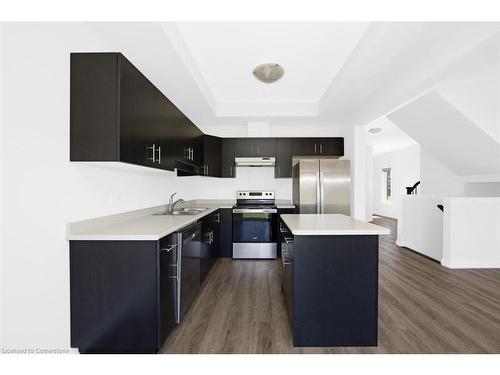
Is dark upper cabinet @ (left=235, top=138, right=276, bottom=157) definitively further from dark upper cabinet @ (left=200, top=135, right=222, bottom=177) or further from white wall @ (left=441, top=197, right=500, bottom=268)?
white wall @ (left=441, top=197, right=500, bottom=268)

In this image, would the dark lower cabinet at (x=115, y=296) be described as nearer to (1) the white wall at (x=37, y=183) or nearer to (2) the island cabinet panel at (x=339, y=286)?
(1) the white wall at (x=37, y=183)

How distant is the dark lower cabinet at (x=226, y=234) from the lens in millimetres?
3922

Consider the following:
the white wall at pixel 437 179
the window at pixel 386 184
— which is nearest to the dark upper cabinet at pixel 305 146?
the white wall at pixel 437 179

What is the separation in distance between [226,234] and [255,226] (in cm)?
53

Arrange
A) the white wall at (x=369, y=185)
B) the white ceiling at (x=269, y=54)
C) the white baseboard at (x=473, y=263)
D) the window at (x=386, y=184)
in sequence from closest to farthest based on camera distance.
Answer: the white ceiling at (x=269, y=54)
the white baseboard at (x=473, y=263)
the white wall at (x=369, y=185)
the window at (x=386, y=184)

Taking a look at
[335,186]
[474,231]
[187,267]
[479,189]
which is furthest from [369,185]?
[187,267]

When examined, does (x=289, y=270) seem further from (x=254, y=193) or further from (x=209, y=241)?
(x=254, y=193)

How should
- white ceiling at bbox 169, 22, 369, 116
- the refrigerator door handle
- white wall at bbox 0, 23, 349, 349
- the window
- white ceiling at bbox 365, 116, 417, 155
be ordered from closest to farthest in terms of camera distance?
white wall at bbox 0, 23, 349, 349 → white ceiling at bbox 169, 22, 369, 116 → the refrigerator door handle → white ceiling at bbox 365, 116, 417, 155 → the window

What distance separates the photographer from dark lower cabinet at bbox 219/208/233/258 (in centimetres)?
392

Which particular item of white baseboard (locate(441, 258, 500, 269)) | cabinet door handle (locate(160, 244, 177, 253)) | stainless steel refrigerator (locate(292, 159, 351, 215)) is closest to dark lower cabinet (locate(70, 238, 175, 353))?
cabinet door handle (locate(160, 244, 177, 253))

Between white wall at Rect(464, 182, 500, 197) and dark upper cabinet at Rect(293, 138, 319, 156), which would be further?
dark upper cabinet at Rect(293, 138, 319, 156)

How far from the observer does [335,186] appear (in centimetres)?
368

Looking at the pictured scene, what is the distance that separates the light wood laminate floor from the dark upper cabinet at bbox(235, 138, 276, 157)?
2.19 metres

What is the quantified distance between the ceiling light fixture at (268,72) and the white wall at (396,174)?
20.3ft
